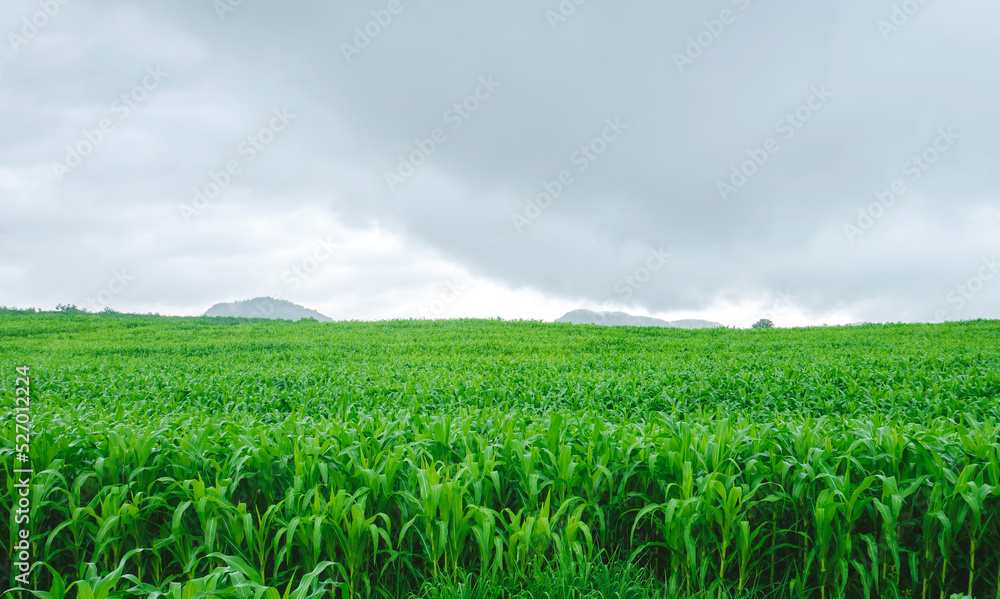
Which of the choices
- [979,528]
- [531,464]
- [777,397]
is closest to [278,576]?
[531,464]

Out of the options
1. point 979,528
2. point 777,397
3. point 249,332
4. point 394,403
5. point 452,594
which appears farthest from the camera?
point 249,332

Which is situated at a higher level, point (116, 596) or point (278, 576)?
point (116, 596)

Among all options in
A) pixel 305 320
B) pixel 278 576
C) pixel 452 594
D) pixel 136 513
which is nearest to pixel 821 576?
pixel 452 594

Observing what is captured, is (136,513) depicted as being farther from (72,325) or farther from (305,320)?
(72,325)

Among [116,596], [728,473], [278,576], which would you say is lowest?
[278,576]

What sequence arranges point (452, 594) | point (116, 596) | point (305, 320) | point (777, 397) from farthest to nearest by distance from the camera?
point (305, 320) → point (777, 397) → point (452, 594) → point (116, 596)

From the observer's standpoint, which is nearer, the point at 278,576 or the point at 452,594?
the point at 452,594

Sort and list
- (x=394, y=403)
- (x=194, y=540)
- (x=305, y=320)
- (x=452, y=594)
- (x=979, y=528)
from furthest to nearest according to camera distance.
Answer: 1. (x=305, y=320)
2. (x=394, y=403)
3. (x=194, y=540)
4. (x=979, y=528)
5. (x=452, y=594)

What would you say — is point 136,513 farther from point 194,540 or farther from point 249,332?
point 249,332

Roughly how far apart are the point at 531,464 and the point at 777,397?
7.07 m

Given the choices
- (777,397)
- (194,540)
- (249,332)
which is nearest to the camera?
(194,540)

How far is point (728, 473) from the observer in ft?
11.0

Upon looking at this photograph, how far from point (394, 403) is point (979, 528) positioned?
695cm

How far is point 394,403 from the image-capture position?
26.5 feet
